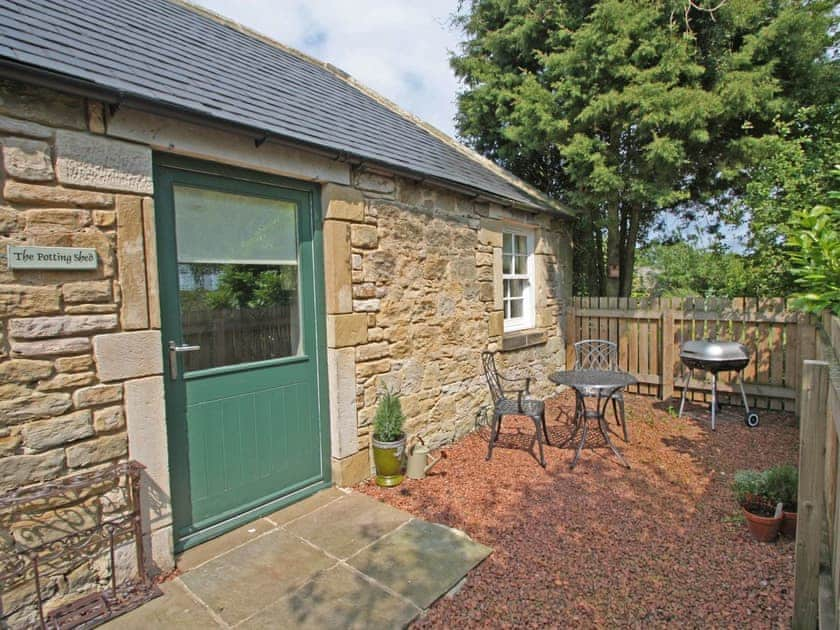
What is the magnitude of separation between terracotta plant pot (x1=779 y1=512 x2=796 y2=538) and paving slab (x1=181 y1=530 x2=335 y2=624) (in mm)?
3188

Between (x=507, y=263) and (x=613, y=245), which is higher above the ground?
(x=613, y=245)

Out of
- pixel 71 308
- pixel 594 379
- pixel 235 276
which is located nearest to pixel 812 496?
pixel 594 379

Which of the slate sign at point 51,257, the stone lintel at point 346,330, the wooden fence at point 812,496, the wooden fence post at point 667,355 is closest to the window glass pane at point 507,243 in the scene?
the wooden fence post at point 667,355

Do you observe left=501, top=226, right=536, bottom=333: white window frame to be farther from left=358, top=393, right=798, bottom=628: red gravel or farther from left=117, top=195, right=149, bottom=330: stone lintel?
left=117, top=195, right=149, bottom=330: stone lintel

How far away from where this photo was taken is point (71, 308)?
2.50m

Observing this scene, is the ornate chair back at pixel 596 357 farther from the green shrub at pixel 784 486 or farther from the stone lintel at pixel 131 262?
the stone lintel at pixel 131 262

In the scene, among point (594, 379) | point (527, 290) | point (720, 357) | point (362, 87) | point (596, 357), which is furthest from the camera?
point (596, 357)

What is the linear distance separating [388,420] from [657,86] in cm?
546

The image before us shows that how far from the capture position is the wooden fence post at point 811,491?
2.15 metres

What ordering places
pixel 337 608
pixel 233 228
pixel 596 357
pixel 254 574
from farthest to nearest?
pixel 596 357, pixel 233 228, pixel 254 574, pixel 337 608

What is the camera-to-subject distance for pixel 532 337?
6.73 meters

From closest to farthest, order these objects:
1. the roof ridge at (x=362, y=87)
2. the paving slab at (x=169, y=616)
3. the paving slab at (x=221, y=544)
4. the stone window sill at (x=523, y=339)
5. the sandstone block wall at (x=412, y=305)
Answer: the paving slab at (x=169, y=616), the paving slab at (x=221, y=544), the sandstone block wall at (x=412, y=305), the roof ridge at (x=362, y=87), the stone window sill at (x=523, y=339)

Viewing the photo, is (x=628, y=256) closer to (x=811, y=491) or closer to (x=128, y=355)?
(x=811, y=491)

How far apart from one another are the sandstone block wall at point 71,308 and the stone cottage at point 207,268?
1 centimetres
